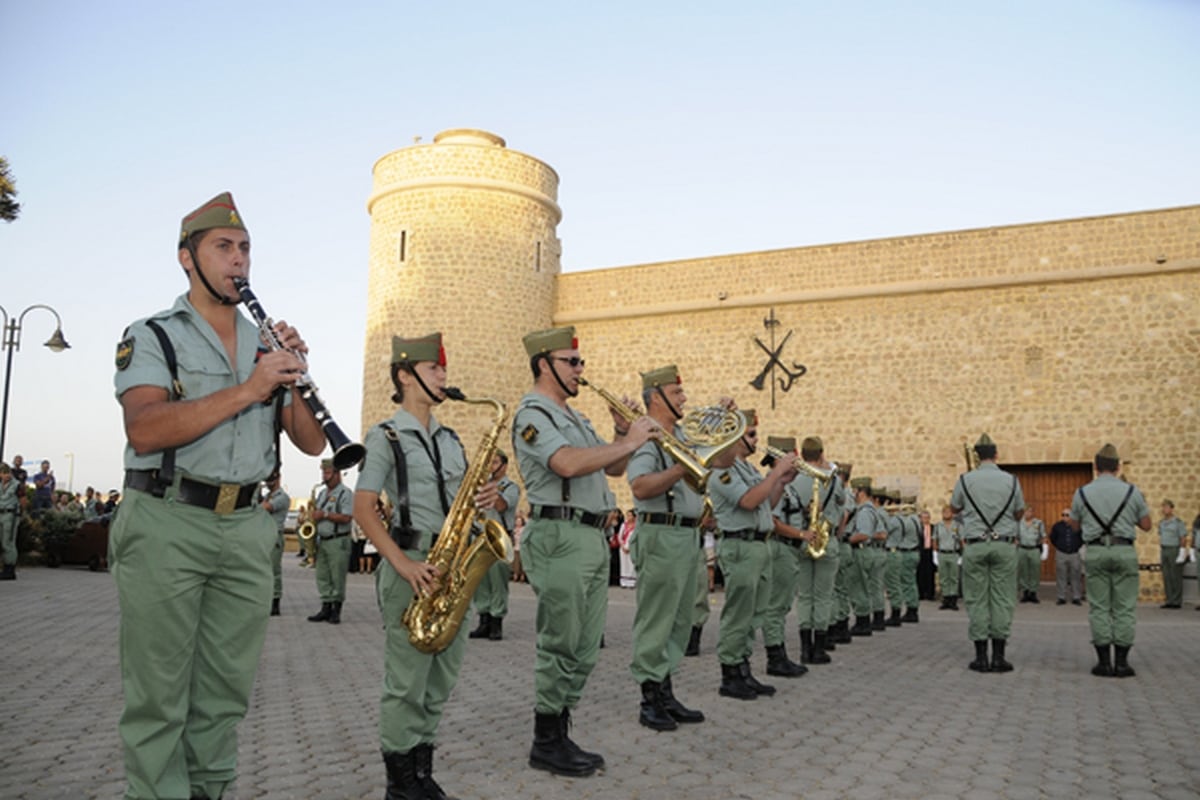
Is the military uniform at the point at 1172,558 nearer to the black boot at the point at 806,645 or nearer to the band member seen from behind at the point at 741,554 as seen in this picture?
the black boot at the point at 806,645

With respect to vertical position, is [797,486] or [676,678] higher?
[797,486]

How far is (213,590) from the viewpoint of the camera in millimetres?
3270

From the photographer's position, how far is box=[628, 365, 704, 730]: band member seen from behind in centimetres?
615

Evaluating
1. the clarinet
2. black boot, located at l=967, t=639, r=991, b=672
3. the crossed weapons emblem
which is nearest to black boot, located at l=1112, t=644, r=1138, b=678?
black boot, located at l=967, t=639, r=991, b=672

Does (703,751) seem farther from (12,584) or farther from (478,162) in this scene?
(478,162)

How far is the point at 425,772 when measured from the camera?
437 centimetres

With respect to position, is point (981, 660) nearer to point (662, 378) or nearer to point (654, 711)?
point (654, 711)

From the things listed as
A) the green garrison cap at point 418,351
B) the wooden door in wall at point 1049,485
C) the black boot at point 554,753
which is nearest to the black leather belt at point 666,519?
the black boot at point 554,753

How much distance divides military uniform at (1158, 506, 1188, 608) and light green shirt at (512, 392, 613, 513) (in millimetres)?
16692

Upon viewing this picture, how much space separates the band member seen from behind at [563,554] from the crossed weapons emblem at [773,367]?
19.5 metres

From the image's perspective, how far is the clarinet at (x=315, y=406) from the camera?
3.24 metres

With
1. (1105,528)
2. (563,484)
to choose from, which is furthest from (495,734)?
(1105,528)

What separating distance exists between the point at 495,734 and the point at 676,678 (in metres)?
2.74

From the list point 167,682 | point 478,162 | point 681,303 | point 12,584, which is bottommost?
point 12,584
